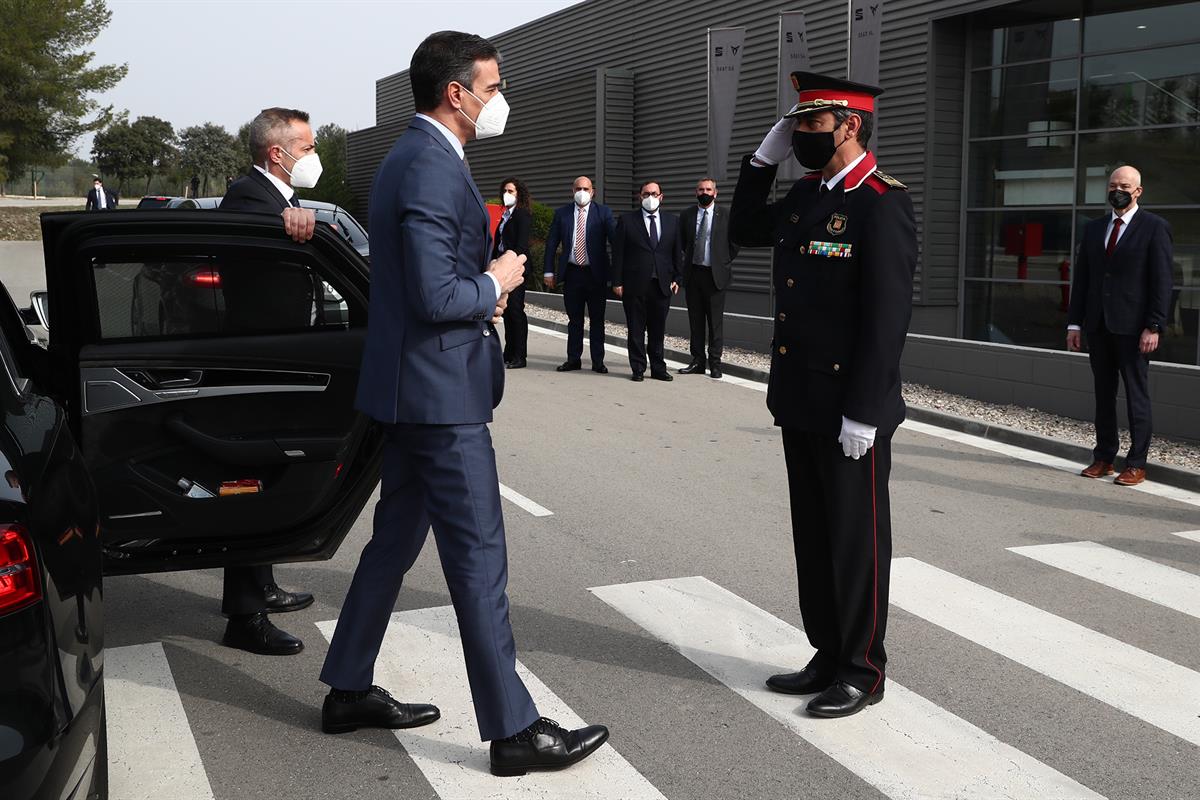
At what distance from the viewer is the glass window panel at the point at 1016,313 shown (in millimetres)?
17609

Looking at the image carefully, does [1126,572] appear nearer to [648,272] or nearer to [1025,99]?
[648,272]

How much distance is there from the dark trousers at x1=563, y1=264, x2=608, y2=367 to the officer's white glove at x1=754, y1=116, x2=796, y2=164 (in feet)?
31.5

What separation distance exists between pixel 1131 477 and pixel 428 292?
6.48 meters

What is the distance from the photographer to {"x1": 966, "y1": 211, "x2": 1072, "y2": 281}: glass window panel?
17.4 meters

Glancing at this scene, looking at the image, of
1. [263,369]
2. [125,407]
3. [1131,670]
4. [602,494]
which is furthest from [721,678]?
[602,494]

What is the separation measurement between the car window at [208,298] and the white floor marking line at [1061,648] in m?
2.90

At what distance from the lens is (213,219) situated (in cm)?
452

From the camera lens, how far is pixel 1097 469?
28.9 ft

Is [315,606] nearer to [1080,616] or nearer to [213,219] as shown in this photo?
[213,219]

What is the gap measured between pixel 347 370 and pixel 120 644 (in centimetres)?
150

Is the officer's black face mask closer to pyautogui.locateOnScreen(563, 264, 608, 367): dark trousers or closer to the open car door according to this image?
the open car door

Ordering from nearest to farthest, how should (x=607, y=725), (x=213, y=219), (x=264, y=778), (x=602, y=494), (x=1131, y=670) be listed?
(x=264, y=778), (x=607, y=725), (x=213, y=219), (x=1131, y=670), (x=602, y=494)

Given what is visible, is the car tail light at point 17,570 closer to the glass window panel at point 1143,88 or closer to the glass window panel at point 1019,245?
the glass window panel at point 1143,88

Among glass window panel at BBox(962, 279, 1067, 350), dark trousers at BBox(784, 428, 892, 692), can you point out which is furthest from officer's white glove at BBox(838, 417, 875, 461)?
glass window panel at BBox(962, 279, 1067, 350)
